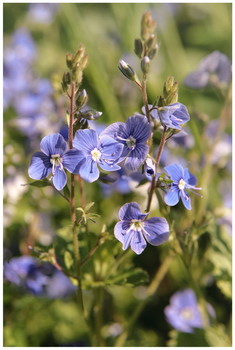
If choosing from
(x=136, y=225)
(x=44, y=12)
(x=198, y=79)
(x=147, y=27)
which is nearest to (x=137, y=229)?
(x=136, y=225)

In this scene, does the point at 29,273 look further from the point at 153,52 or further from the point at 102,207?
the point at 153,52

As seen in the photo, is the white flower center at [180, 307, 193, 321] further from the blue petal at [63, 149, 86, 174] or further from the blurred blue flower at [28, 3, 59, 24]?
the blurred blue flower at [28, 3, 59, 24]

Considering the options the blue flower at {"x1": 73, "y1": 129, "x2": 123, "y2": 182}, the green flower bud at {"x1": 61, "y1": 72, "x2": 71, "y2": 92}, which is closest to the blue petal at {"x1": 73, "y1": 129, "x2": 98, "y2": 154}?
the blue flower at {"x1": 73, "y1": 129, "x2": 123, "y2": 182}

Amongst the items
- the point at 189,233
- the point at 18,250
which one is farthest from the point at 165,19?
the point at 189,233

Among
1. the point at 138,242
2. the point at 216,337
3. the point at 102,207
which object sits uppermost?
the point at 138,242

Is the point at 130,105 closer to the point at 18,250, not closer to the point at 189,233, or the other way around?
the point at 18,250
